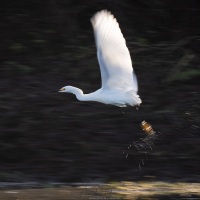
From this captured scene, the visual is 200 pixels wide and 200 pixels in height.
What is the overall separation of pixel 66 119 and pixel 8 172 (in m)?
1.74

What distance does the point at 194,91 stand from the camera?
40.0 ft

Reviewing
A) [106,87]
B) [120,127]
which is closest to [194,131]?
[120,127]

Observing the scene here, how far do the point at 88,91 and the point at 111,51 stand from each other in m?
3.89

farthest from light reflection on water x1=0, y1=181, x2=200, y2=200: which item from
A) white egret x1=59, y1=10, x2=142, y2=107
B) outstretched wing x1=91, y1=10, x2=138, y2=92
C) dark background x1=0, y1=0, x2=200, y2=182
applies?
outstretched wing x1=91, y1=10, x2=138, y2=92

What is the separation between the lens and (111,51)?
8289 millimetres

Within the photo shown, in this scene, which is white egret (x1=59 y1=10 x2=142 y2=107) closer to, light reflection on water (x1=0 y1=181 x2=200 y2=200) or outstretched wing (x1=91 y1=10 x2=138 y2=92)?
outstretched wing (x1=91 y1=10 x2=138 y2=92)

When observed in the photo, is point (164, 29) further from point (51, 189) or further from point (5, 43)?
point (51, 189)

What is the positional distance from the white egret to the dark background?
138 centimetres

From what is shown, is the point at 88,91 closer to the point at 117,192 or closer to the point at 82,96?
the point at 82,96

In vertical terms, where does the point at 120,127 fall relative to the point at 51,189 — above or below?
above

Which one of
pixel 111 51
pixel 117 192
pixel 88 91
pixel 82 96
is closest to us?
pixel 111 51

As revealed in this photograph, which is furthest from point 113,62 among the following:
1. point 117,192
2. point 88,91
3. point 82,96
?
point 88,91

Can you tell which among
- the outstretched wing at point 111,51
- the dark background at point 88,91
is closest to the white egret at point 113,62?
the outstretched wing at point 111,51

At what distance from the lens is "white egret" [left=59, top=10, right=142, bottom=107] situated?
8234 millimetres
